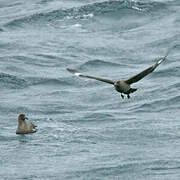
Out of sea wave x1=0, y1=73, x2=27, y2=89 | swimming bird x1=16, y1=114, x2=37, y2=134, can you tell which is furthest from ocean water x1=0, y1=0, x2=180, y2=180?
swimming bird x1=16, y1=114, x2=37, y2=134

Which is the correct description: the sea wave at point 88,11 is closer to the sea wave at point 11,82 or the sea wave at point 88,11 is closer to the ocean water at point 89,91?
the ocean water at point 89,91

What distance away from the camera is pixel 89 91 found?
115 ft

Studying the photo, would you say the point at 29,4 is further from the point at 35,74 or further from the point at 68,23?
the point at 35,74

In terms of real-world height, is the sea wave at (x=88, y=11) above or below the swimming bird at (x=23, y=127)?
below

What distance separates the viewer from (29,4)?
183 feet

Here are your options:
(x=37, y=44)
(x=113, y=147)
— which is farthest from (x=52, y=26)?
(x=113, y=147)

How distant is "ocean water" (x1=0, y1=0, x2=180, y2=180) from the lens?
80.6 feet

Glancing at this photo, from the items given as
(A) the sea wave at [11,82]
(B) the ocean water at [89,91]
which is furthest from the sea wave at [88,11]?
(A) the sea wave at [11,82]

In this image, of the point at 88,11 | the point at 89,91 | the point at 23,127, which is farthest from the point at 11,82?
the point at 88,11

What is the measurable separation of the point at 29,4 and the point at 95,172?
3335 centimetres

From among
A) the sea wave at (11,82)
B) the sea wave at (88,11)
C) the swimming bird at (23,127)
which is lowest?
the sea wave at (88,11)

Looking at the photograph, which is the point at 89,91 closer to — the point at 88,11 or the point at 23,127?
the point at 23,127

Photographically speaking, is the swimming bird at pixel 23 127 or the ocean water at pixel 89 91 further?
the swimming bird at pixel 23 127

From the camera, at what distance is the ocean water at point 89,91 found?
2458 centimetres
